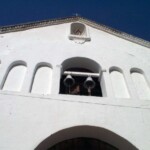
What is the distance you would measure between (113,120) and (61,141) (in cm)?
134

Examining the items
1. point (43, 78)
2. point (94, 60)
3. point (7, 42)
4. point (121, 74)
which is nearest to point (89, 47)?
point (94, 60)

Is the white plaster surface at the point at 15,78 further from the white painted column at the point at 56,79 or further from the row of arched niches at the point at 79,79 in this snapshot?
the white painted column at the point at 56,79

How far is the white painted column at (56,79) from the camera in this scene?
5.75m

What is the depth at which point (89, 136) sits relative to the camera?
5.35 m

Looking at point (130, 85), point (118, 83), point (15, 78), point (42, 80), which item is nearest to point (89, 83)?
point (118, 83)

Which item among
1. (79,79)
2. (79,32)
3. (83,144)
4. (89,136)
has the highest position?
A: (79,32)

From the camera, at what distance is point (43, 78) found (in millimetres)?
6320

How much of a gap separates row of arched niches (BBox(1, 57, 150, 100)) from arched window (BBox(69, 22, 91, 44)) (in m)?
1.17

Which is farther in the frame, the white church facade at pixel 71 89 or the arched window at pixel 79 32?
the arched window at pixel 79 32

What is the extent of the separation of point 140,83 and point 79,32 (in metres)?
3.84

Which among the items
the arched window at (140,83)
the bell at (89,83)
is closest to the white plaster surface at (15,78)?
the bell at (89,83)

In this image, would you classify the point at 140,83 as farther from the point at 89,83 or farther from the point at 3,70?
the point at 3,70

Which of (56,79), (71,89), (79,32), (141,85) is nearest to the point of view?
(56,79)

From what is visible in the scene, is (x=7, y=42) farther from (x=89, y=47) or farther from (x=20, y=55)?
(x=89, y=47)
